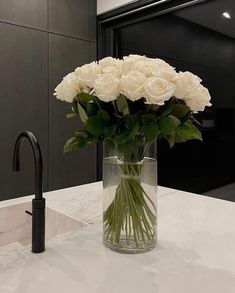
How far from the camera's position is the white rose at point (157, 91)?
73 centimetres

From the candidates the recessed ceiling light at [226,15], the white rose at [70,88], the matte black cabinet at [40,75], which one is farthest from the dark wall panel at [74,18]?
the white rose at [70,88]

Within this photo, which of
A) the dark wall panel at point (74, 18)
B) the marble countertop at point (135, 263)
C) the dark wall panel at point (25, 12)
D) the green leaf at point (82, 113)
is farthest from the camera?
the dark wall panel at point (74, 18)

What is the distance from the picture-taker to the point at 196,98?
81cm

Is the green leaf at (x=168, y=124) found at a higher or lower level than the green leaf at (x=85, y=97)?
lower

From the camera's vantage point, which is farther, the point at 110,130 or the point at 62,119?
the point at 62,119

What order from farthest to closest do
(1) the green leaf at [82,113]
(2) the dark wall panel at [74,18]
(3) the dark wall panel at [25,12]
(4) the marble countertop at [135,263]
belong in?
1. (2) the dark wall panel at [74,18]
2. (3) the dark wall panel at [25,12]
3. (1) the green leaf at [82,113]
4. (4) the marble countertop at [135,263]

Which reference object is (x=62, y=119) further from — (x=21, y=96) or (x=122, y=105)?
(x=122, y=105)

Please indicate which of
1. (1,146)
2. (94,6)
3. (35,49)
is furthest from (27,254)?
(94,6)

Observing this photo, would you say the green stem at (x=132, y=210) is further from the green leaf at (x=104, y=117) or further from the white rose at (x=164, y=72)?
the white rose at (x=164, y=72)

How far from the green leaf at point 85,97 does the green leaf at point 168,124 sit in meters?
0.20

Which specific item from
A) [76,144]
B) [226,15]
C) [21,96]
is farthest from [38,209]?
[226,15]

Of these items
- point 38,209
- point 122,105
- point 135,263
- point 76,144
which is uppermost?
point 122,105

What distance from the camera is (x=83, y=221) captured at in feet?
3.90

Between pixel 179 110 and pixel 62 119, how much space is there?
6.55 ft
